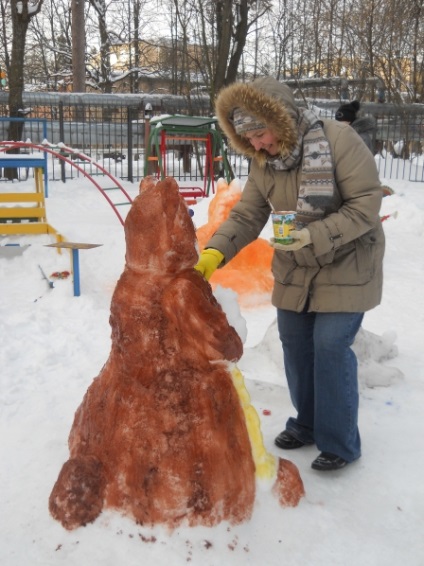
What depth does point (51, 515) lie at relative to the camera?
2242mm

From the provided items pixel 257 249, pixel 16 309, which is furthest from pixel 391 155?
pixel 16 309

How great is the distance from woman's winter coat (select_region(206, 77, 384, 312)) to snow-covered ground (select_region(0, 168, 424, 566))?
2.77 feet

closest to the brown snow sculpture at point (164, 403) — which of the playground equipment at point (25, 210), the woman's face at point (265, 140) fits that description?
the woman's face at point (265, 140)

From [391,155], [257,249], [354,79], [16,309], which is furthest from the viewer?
[354,79]

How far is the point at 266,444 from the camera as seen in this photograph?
2.99 meters

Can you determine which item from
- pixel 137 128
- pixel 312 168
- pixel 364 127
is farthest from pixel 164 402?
pixel 137 128

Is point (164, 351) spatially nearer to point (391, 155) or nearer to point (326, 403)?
point (326, 403)

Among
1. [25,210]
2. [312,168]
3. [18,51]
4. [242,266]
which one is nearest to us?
[312,168]

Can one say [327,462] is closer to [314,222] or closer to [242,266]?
[314,222]

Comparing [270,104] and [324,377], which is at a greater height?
[270,104]

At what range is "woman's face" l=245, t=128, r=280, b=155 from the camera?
96.6 inches

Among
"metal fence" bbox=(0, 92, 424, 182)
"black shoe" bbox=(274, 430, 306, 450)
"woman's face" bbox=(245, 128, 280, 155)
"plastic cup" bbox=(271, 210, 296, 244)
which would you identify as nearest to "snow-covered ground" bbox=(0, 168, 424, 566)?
"black shoe" bbox=(274, 430, 306, 450)

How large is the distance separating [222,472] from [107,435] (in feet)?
1.49

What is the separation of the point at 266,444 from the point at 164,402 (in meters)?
1.01
